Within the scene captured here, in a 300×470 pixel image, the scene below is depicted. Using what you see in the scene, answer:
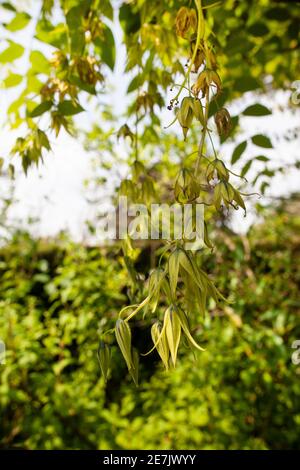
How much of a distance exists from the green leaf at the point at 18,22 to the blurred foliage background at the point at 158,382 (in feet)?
4.15

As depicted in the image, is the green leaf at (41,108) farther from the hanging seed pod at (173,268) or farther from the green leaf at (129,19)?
the hanging seed pod at (173,268)

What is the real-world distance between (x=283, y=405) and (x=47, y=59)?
77.3 inches

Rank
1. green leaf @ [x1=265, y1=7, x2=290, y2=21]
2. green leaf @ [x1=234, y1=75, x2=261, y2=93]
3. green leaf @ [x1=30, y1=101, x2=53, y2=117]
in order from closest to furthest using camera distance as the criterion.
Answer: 1. green leaf @ [x1=30, y1=101, x2=53, y2=117]
2. green leaf @ [x1=234, y1=75, x2=261, y2=93]
3. green leaf @ [x1=265, y1=7, x2=290, y2=21]

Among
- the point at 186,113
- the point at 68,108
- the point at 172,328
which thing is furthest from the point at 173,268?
the point at 68,108

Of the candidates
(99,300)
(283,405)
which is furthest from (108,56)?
(283,405)

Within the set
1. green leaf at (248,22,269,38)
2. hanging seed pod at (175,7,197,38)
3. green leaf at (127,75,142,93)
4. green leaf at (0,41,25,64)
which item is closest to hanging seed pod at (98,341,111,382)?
hanging seed pod at (175,7,197,38)

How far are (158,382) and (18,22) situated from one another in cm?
194

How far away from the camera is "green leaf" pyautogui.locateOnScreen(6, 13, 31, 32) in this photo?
100 cm

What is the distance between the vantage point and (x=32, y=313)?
7.25 ft

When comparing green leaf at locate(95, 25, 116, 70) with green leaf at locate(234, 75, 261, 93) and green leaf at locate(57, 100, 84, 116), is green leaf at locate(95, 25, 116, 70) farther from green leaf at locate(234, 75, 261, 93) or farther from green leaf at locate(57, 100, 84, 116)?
green leaf at locate(234, 75, 261, 93)

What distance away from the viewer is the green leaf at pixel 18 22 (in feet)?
3.29

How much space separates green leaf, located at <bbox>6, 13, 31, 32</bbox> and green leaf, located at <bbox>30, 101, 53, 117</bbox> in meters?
0.30

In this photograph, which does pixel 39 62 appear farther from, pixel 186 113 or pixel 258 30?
pixel 258 30

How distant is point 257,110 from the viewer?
0.97m
